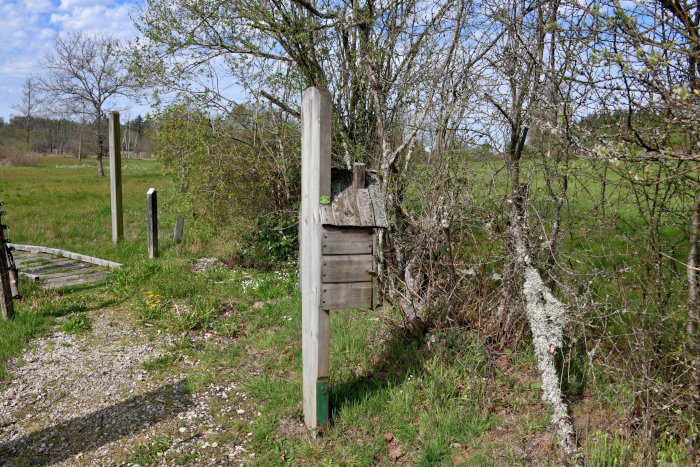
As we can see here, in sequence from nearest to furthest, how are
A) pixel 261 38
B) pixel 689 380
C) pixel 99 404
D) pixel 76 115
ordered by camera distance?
pixel 689 380 → pixel 99 404 → pixel 261 38 → pixel 76 115

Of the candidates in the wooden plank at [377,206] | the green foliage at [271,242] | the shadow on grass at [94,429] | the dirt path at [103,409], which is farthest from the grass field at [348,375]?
the wooden plank at [377,206]

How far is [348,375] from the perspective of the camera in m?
4.20

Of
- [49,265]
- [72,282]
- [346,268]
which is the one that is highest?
[346,268]

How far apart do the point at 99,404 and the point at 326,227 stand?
281 centimetres

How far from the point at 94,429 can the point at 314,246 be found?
2465mm

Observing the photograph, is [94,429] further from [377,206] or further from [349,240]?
[377,206]

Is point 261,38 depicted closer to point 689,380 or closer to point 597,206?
point 597,206

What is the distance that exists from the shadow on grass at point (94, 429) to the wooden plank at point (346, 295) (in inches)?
75.1

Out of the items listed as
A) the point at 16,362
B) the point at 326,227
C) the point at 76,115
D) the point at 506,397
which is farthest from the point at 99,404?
the point at 76,115

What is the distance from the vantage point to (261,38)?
22.2ft

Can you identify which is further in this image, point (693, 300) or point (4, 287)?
point (4, 287)

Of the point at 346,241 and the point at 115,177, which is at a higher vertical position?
the point at 115,177

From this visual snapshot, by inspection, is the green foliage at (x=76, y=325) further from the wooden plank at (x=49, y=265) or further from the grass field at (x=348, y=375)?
the wooden plank at (x=49, y=265)

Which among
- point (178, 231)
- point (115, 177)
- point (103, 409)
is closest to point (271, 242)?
point (178, 231)
